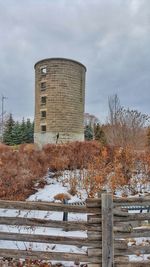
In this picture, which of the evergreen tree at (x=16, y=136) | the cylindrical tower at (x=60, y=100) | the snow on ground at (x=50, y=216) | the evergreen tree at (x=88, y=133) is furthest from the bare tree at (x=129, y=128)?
the evergreen tree at (x=88, y=133)

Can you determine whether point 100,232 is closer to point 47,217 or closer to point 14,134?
point 47,217

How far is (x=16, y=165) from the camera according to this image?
10.5m

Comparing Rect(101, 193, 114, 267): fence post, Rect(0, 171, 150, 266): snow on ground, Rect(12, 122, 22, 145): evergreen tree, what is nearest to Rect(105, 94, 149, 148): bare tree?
Rect(0, 171, 150, 266): snow on ground

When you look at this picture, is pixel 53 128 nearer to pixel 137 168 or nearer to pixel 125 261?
pixel 137 168

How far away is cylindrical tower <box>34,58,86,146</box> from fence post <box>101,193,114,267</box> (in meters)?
25.6

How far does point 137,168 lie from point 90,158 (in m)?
2.25

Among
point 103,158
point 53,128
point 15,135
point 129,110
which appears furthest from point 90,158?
point 15,135

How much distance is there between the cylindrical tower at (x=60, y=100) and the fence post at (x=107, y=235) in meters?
25.6

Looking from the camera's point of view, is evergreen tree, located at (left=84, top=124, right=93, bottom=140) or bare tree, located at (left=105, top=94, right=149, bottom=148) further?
evergreen tree, located at (left=84, top=124, right=93, bottom=140)

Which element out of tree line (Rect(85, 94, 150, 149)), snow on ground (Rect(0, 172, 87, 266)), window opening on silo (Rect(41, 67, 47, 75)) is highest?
window opening on silo (Rect(41, 67, 47, 75))

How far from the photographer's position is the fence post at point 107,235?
407 cm

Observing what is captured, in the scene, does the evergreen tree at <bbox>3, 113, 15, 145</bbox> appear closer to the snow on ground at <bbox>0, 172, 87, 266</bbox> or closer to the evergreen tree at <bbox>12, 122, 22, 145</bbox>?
the evergreen tree at <bbox>12, 122, 22, 145</bbox>

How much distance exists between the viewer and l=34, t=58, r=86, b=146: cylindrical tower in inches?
1196

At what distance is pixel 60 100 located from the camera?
100 ft
